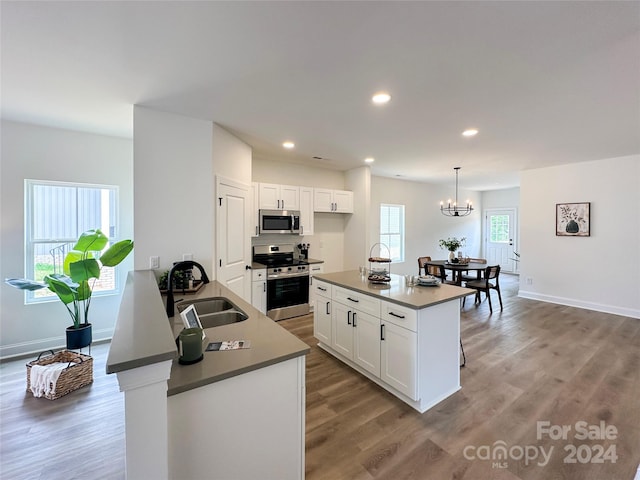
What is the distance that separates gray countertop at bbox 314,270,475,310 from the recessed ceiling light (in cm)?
181

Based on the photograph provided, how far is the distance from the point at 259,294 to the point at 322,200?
7.00 ft

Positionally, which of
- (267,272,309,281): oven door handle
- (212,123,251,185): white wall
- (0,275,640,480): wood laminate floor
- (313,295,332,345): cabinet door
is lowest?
(0,275,640,480): wood laminate floor

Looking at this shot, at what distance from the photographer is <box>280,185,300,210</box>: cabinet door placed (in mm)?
4695

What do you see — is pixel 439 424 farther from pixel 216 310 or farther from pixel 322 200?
pixel 322 200

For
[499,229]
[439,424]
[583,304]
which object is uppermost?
[499,229]

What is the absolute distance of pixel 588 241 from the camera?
5.05 metres

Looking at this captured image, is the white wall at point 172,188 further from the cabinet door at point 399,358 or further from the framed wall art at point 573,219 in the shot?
the framed wall art at point 573,219

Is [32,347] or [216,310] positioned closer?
[216,310]

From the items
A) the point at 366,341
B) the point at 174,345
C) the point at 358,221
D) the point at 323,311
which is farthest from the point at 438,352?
the point at 358,221

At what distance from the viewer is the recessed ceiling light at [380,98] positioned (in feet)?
7.97

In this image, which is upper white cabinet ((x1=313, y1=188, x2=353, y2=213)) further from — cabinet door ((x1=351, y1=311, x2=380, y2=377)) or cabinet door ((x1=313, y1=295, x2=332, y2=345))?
cabinet door ((x1=351, y1=311, x2=380, y2=377))

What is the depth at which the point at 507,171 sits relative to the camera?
5836mm

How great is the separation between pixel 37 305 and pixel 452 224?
9.43 meters

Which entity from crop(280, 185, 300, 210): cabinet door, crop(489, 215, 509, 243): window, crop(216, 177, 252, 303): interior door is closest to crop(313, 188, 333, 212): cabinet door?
crop(280, 185, 300, 210): cabinet door
